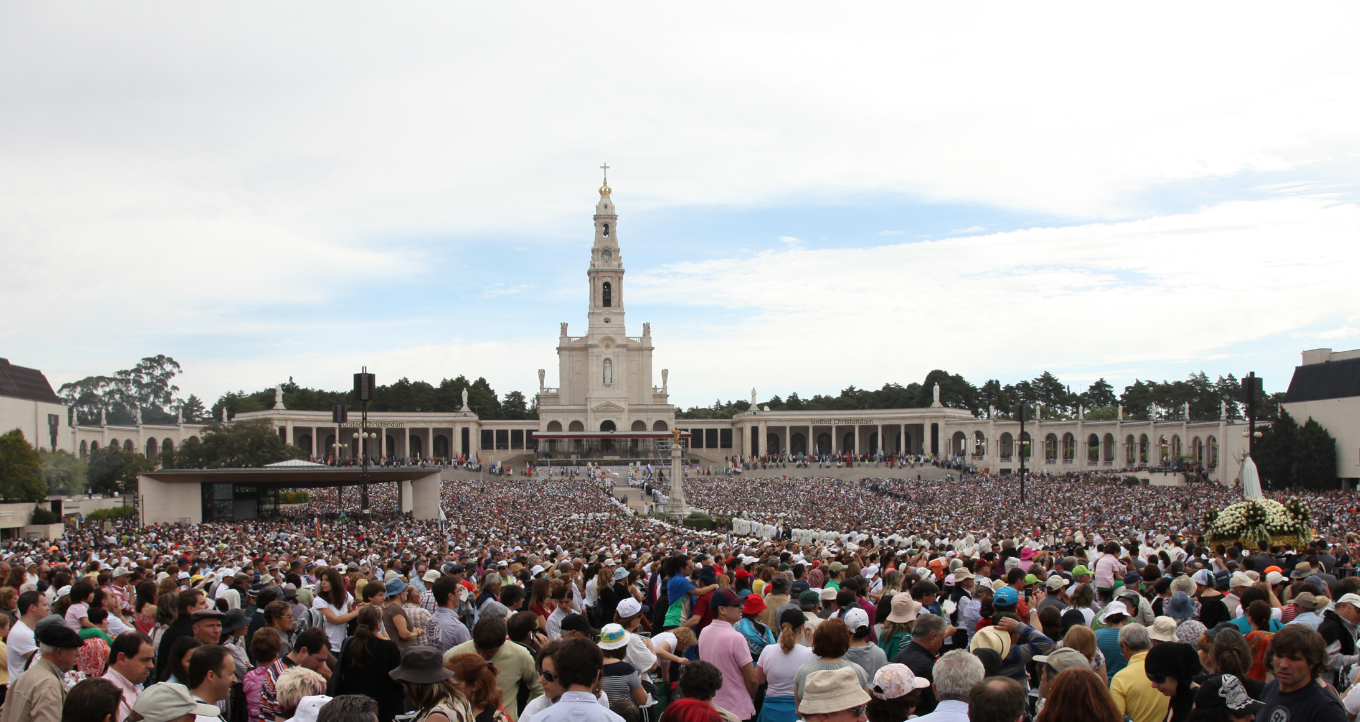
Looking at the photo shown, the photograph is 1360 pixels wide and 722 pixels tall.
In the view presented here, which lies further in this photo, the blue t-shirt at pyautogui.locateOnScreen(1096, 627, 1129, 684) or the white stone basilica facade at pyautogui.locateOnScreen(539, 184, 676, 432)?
the white stone basilica facade at pyautogui.locateOnScreen(539, 184, 676, 432)

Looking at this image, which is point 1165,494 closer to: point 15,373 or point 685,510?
point 685,510

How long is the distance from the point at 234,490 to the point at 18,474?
18568 millimetres

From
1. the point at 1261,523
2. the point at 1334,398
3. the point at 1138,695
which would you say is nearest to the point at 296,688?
the point at 1138,695

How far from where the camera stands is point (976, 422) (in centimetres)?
8775

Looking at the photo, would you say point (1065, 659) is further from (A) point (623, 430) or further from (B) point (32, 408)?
(A) point (623, 430)

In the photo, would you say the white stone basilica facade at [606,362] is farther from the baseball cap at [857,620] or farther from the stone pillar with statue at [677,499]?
the baseball cap at [857,620]

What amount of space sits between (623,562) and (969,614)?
5.86 metres

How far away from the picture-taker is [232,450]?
63.2 meters

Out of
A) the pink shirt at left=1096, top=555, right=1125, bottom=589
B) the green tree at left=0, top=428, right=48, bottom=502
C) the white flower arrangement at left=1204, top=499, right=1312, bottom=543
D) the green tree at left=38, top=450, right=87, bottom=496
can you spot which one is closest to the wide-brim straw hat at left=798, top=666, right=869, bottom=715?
the pink shirt at left=1096, top=555, right=1125, bottom=589

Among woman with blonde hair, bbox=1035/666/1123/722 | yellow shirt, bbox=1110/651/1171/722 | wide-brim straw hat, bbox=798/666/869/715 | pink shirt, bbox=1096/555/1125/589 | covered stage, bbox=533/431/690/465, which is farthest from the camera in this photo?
covered stage, bbox=533/431/690/465

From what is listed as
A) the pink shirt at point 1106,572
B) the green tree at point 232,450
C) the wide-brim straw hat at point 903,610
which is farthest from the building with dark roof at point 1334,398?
the green tree at point 232,450

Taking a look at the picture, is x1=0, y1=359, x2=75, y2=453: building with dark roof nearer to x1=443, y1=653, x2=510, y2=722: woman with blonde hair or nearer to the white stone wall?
the white stone wall

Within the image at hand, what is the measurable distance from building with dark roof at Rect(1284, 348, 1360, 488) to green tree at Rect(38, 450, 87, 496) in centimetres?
7198

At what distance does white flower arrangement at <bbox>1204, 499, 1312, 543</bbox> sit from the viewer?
16.5m
